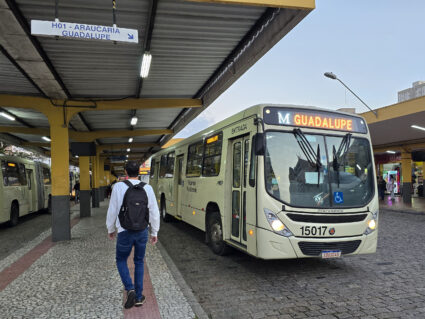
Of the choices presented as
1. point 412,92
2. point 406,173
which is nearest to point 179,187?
point 406,173

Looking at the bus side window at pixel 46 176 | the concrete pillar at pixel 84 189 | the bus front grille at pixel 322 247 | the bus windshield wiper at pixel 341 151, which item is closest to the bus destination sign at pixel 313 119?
the bus windshield wiper at pixel 341 151

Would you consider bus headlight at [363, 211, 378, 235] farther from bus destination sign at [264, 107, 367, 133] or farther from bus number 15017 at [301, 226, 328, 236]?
bus destination sign at [264, 107, 367, 133]

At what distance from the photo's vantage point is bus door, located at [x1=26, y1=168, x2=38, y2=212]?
1579 cm

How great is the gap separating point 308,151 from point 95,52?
17.3 ft

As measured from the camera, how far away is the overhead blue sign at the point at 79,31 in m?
4.86

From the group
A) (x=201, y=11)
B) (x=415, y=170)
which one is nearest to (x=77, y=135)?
(x=201, y=11)

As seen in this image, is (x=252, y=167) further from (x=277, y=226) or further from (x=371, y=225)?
(x=371, y=225)

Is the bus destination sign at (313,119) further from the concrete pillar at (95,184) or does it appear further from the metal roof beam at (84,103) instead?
the concrete pillar at (95,184)

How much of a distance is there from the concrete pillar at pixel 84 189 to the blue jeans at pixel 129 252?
504 inches

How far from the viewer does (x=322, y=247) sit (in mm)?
5609

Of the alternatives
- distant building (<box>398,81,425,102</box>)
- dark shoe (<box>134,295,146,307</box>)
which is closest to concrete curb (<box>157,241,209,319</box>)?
dark shoe (<box>134,295,146,307</box>)

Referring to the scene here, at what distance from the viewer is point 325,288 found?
17.8 feet

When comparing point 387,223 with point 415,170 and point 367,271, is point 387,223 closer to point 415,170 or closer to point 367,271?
point 367,271

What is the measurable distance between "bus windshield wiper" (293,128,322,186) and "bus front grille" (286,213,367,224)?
67 centimetres
